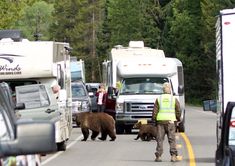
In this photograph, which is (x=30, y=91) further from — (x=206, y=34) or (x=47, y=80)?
(x=206, y=34)

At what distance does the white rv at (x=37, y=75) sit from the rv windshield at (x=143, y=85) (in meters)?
7.18

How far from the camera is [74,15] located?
121 meters

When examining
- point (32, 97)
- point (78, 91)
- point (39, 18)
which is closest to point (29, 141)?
point (32, 97)

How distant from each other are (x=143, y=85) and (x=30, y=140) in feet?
73.5

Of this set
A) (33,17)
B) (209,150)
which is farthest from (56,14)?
(209,150)

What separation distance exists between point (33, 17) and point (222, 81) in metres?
126

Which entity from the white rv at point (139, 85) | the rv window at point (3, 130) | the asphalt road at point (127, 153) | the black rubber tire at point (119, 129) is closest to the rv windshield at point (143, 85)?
the white rv at point (139, 85)

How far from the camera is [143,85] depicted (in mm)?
27406

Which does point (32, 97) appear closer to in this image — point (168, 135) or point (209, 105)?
point (168, 135)

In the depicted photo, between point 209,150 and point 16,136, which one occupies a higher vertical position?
point 16,136

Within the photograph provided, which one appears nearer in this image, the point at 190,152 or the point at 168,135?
the point at 168,135

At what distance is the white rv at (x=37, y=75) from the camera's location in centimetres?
1814

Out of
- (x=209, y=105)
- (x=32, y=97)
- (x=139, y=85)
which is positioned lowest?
(x=139, y=85)

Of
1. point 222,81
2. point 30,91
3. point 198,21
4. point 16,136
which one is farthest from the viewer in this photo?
point 198,21
